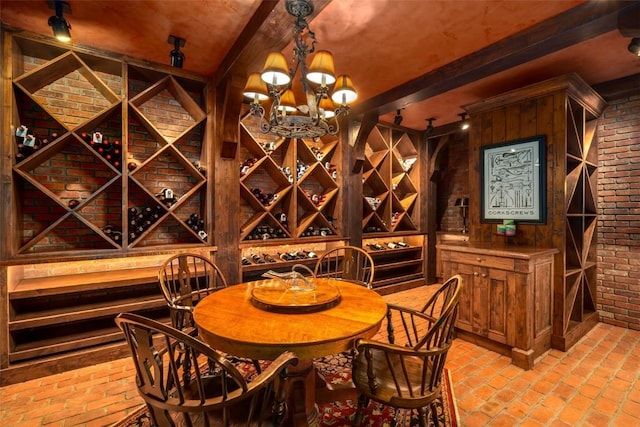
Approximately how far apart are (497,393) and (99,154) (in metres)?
3.62

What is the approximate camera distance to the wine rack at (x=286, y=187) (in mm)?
3402

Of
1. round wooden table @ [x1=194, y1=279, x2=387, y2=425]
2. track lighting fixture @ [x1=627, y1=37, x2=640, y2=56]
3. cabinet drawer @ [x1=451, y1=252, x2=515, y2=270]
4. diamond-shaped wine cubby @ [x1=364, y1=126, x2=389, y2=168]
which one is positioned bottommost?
round wooden table @ [x1=194, y1=279, x2=387, y2=425]

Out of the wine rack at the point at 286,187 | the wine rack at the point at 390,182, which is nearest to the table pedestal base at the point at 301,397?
the wine rack at the point at 286,187

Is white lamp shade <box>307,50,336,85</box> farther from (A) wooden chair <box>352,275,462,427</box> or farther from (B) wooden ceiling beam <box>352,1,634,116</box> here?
(B) wooden ceiling beam <box>352,1,634,116</box>

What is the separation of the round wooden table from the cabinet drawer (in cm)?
138

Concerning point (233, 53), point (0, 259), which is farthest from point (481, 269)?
point (0, 259)

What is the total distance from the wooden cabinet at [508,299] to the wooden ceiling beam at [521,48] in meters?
1.54

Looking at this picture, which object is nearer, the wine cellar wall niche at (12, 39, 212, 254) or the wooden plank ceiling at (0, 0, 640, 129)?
the wooden plank ceiling at (0, 0, 640, 129)

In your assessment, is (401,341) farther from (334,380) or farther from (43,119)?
(43,119)

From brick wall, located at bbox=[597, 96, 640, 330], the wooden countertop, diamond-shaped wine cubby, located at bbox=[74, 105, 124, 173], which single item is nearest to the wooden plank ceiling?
brick wall, located at bbox=[597, 96, 640, 330]

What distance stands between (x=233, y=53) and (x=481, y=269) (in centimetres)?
287

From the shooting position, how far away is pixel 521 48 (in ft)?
7.12

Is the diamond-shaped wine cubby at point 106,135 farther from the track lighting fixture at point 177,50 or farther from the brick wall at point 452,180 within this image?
the brick wall at point 452,180

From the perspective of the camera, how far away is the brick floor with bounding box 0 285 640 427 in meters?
1.76
